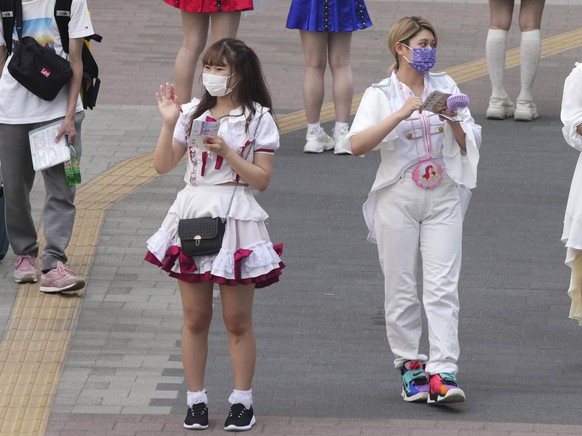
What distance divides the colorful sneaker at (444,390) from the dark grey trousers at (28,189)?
2.53 metres

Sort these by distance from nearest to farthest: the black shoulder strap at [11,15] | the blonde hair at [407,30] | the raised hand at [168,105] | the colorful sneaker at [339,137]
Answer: the raised hand at [168,105] < the blonde hair at [407,30] < the black shoulder strap at [11,15] < the colorful sneaker at [339,137]

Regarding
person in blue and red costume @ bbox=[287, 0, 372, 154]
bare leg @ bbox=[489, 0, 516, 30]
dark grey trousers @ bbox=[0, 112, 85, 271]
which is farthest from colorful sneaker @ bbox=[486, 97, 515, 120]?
dark grey trousers @ bbox=[0, 112, 85, 271]

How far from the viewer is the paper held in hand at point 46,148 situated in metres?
7.91

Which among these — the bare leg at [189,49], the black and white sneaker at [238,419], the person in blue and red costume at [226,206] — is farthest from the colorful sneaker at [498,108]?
the black and white sneaker at [238,419]

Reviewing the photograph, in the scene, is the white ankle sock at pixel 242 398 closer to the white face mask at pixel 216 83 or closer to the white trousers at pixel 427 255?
the white trousers at pixel 427 255

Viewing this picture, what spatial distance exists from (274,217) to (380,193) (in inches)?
112

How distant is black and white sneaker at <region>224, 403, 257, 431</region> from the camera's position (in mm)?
6371

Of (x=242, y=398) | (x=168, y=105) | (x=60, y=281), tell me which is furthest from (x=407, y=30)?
(x=60, y=281)

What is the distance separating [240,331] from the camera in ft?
20.9

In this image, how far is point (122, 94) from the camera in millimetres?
12516

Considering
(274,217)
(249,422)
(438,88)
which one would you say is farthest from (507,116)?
(249,422)

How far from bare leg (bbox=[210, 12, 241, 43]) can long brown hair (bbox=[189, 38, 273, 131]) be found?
4372mm

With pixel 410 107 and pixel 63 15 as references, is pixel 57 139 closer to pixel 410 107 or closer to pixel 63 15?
pixel 63 15

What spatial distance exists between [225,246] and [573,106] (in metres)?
1.92
